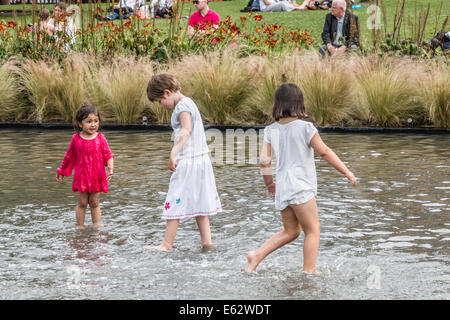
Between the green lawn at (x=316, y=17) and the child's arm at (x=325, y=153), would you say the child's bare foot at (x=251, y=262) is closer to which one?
the child's arm at (x=325, y=153)

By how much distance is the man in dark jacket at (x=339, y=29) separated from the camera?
15.5 m

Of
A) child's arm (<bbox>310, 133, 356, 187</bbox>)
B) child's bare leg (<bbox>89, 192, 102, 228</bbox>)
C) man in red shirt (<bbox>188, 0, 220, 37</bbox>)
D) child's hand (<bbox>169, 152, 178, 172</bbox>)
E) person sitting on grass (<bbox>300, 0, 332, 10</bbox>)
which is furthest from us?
person sitting on grass (<bbox>300, 0, 332, 10</bbox>)

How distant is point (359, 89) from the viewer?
1276cm

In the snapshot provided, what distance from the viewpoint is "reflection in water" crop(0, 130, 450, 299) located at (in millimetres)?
4883

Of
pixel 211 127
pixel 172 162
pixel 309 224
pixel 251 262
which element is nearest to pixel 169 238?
pixel 172 162

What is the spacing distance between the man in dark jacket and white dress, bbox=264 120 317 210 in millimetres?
10532

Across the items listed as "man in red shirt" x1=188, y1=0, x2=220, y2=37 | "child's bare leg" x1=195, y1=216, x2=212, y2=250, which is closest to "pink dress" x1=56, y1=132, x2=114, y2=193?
"child's bare leg" x1=195, y1=216, x2=212, y2=250

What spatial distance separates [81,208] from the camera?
6688 millimetres

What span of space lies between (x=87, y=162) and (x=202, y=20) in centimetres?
994

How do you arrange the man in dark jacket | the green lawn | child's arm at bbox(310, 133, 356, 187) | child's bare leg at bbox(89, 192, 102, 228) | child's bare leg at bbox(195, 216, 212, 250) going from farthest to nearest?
the green lawn → the man in dark jacket → child's bare leg at bbox(89, 192, 102, 228) → child's bare leg at bbox(195, 216, 212, 250) → child's arm at bbox(310, 133, 356, 187)

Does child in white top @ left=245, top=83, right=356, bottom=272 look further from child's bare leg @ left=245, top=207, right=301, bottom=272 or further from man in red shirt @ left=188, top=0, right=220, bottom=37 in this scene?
man in red shirt @ left=188, top=0, right=220, bottom=37

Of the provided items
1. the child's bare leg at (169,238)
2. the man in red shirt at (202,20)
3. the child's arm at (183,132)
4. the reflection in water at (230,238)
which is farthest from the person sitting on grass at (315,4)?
the child's bare leg at (169,238)

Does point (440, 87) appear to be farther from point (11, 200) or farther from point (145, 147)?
point (11, 200)

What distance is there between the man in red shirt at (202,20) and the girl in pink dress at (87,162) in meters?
9.12
